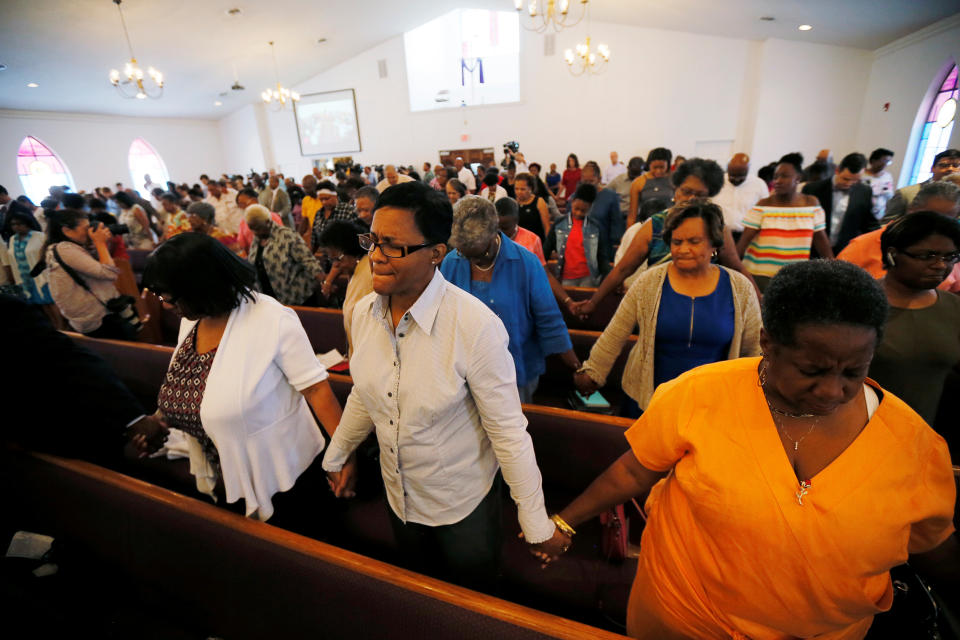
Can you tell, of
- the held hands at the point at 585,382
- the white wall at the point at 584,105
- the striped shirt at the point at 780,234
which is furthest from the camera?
the white wall at the point at 584,105

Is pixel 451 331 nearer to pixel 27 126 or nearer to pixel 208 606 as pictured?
pixel 208 606

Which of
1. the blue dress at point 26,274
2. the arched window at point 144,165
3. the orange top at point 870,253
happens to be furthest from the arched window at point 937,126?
the arched window at point 144,165

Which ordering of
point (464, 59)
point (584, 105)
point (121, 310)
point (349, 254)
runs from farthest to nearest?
point (464, 59), point (584, 105), point (121, 310), point (349, 254)

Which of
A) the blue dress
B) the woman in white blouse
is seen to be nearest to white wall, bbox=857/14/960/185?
the woman in white blouse

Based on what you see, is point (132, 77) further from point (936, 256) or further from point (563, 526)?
point (936, 256)

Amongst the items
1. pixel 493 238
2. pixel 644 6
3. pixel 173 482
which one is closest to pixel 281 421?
pixel 493 238

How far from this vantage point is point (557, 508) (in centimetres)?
201

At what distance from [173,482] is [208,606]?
1.14 meters

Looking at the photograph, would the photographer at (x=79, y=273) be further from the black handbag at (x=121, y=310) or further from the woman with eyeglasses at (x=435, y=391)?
the woman with eyeglasses at (x=435, y=391)

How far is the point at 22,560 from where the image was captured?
190 cm

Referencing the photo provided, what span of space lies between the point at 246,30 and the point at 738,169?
11.3m

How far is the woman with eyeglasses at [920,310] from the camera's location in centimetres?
147

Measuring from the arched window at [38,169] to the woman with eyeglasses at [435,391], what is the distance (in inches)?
705

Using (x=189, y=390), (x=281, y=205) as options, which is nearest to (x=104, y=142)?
(x=281, y=205)
